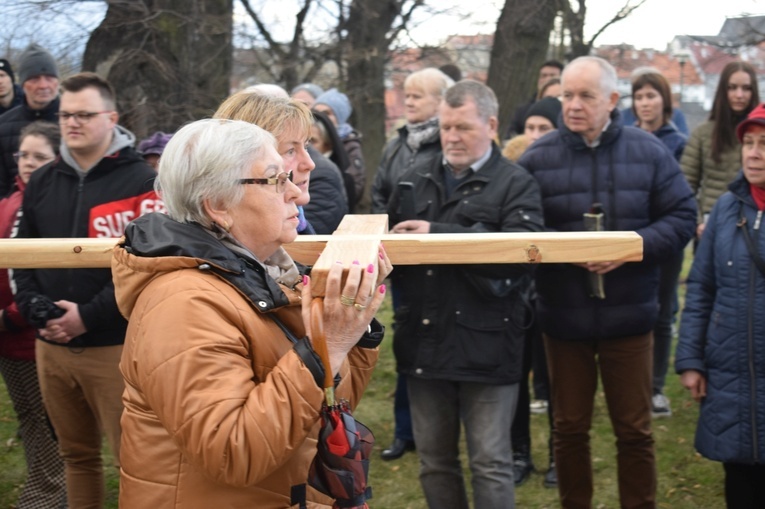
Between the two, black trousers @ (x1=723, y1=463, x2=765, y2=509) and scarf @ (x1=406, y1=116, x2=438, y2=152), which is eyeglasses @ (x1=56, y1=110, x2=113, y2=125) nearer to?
scarf @ (x1=406, y1=116, x2=438, y2=152)

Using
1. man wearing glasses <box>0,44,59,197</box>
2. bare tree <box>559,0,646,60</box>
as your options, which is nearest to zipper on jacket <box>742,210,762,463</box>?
man wearing glasses <box>0,44,59,197</box>

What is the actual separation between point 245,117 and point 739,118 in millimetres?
4795

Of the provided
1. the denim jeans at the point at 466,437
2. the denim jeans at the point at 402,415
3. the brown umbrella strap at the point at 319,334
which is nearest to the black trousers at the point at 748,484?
the denim jeans at the point at 466,437

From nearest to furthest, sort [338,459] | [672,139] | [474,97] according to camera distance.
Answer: [338,459]
[474,97]
[672,139]

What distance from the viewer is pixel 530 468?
18.7 ft

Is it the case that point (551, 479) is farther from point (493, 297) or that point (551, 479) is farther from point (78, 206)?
point (78, 206)

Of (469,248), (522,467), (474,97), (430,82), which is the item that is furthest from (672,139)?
(469,248)

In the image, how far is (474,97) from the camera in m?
4.37

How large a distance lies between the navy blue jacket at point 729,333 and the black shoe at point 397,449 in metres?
2.30

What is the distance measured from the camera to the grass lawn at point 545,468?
530cm

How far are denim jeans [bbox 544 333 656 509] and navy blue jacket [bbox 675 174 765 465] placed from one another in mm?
328

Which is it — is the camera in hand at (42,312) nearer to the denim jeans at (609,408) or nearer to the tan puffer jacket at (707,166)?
the denim jeans at (609,408)

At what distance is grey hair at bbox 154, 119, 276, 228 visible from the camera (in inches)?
89.7

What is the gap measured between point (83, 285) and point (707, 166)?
4.52 meters
